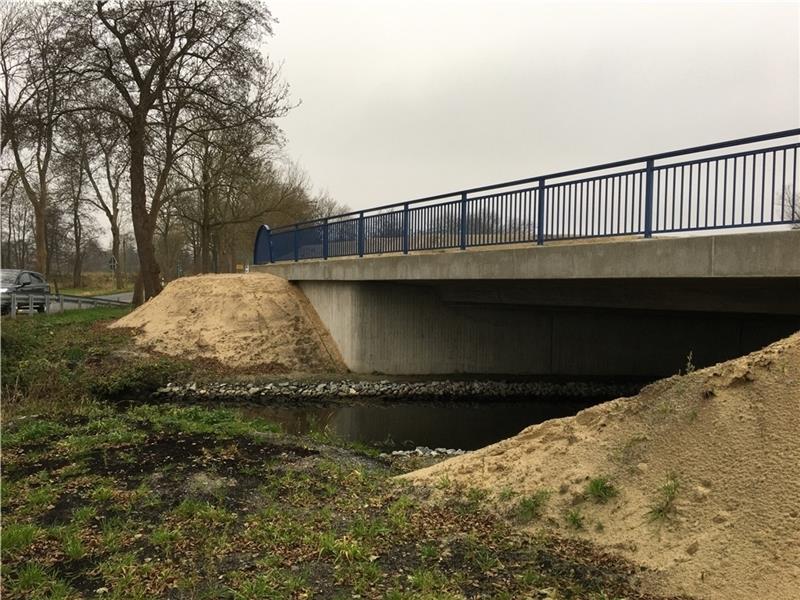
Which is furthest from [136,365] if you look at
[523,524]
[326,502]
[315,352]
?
[523,524]

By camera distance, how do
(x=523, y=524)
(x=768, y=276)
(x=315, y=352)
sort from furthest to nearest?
(x=315, y=352)
(x=768, y=276)
(x=523, y=524)

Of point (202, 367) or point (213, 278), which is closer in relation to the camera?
point (202, 367)

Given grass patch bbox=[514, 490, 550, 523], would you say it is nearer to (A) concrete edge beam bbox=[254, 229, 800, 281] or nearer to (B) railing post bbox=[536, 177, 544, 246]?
(A) concrete edge beam bbox=[254, 229, 800, 281]

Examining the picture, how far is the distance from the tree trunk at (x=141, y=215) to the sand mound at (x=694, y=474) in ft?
67.3

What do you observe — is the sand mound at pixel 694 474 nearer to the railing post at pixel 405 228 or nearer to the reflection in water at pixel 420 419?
the reflection in water at pixel 420 419

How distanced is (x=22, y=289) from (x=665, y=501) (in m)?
24.7

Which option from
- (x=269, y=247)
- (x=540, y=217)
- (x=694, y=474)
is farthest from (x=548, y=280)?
(x=269, y=247)

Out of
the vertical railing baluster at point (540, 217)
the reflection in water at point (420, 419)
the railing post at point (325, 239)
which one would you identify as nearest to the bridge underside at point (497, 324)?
the railing post at point (325, 239)

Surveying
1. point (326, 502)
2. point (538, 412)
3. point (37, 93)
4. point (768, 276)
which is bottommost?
point (538, 412)

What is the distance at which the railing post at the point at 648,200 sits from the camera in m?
8.41

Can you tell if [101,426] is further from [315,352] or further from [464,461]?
[315,352]

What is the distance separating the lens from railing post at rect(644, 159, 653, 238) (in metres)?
8.41

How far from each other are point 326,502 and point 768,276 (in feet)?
18.5

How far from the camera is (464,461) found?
6.25m
